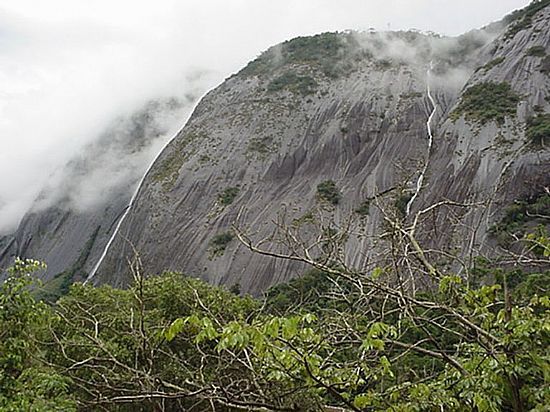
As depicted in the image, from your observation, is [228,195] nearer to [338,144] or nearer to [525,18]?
[338,144]

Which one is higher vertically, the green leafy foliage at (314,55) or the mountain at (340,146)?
the green leafy foliage at (314,55)

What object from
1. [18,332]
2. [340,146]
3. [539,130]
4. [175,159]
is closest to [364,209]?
[340,146]

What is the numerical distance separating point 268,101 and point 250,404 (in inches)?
2020

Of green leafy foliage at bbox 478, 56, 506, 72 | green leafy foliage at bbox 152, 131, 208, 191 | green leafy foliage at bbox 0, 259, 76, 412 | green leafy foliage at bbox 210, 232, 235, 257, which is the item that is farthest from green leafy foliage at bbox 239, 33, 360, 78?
green leafy foliage at bbox 0, 259, 76, 412

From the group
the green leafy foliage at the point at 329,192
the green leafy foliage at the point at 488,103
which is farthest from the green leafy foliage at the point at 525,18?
the green leafy foliage at the point at 329,192

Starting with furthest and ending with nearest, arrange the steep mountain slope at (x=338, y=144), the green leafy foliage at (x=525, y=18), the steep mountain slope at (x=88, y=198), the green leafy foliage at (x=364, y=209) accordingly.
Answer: the steep mountain slope at (x=88, y=198) < the green leafy foliage at (x=525, y=18) < the green leafy foliage at (x=364, y=209) < the steep mountain slope at (x=338, y=144)

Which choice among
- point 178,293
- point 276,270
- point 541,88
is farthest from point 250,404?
point 541,88

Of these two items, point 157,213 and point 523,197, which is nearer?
point 523,197

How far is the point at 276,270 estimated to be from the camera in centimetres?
3703

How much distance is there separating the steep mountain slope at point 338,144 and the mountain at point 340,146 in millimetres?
116

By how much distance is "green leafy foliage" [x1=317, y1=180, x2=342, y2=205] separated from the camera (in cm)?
4119

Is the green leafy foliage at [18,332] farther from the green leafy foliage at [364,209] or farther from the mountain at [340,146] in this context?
the green leafy foliage at [364,209]

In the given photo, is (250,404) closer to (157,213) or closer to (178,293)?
(178,293)

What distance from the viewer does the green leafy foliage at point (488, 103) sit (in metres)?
38.2
